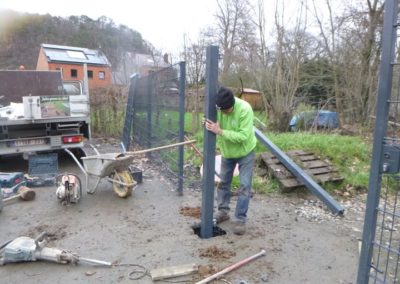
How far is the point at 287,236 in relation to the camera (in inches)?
157

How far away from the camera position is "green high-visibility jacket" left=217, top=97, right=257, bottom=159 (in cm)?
367

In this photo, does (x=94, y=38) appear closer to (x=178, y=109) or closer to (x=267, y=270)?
(x=178, y=109)

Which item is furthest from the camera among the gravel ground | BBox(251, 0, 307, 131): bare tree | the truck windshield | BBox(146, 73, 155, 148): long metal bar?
BBox(251, 0, 307, 131): bare tree

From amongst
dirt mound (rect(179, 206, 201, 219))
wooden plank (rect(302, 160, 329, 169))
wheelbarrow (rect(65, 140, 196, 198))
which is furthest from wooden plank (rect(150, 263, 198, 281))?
wooden plank (rect(302, 160, 329, 169))

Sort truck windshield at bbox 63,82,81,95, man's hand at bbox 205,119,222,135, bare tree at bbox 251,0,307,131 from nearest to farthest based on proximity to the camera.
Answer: man's hand at bbox 205,119,222,135 < truck windshield at bbox 63,82,81,95 < bare tree at bbox 251,0,307,131

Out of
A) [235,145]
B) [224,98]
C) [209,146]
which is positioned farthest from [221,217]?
[224,98]

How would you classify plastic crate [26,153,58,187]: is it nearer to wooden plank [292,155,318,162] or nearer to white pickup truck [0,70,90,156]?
white pickup truck [0,70,90,156]

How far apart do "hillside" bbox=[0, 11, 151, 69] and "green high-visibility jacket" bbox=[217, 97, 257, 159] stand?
395 cm

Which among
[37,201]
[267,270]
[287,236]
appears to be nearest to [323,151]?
[287,236]

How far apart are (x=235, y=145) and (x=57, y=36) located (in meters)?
13.0

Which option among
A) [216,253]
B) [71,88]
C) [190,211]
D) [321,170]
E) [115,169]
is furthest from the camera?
[71,88]

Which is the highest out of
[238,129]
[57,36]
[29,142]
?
[57,36]

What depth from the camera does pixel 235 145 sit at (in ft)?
12.9

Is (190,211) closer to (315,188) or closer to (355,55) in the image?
(315,188)
